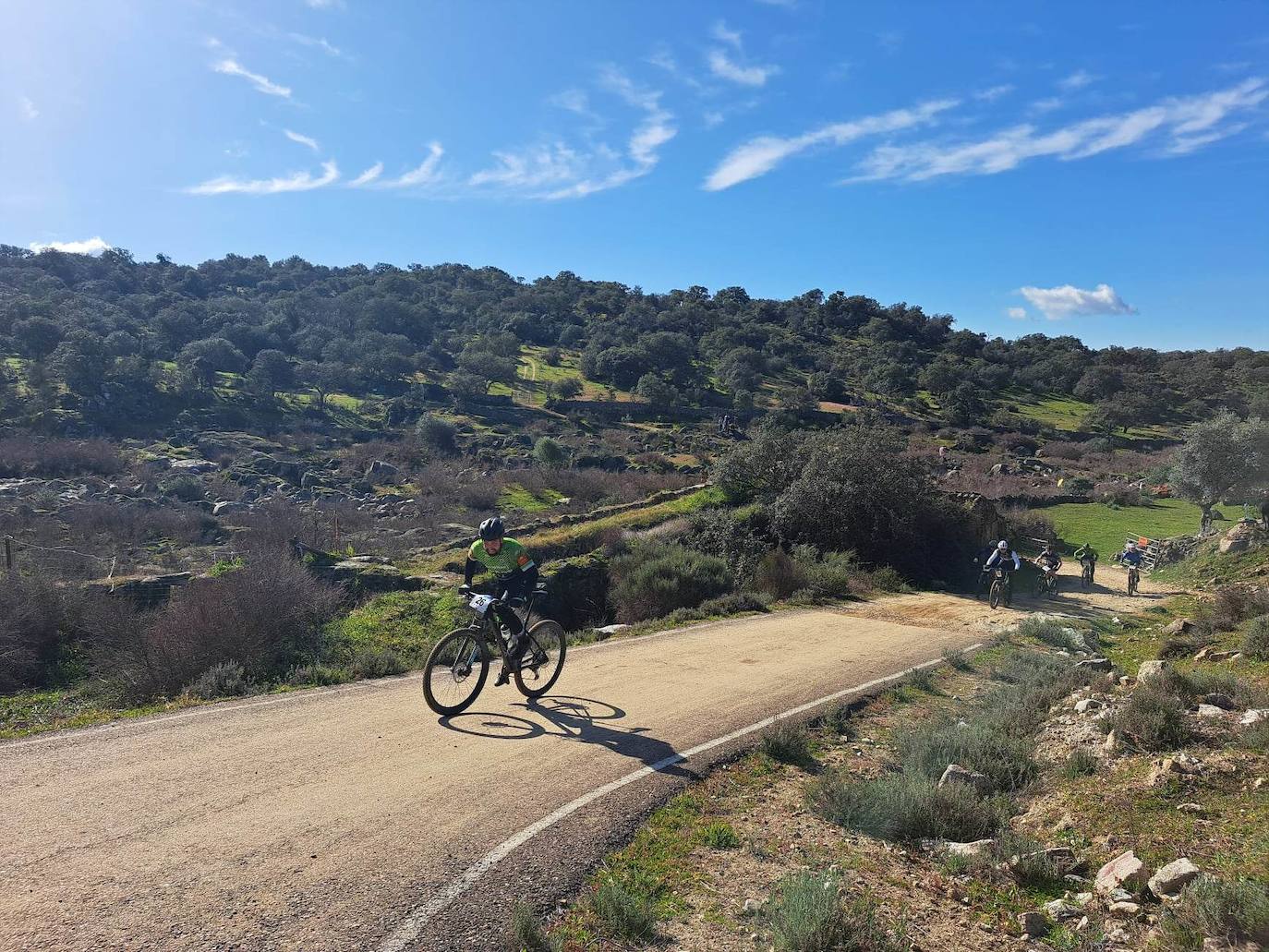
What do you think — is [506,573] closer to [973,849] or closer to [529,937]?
[529,937]

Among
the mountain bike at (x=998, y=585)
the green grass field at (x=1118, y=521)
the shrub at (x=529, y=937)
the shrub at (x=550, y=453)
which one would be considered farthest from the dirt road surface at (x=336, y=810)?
the shrub at (x=550, y=453)

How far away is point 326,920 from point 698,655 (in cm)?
714

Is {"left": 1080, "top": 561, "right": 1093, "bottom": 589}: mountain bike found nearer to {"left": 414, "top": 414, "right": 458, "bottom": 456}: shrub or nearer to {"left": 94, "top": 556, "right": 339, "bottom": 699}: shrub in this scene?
{"left": 94, "top": 556, "right": 339, "bottom": 699}: shrub

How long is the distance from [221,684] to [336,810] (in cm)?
413

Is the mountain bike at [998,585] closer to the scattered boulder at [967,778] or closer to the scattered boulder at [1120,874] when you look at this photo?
the scattered boulder at [967,778]

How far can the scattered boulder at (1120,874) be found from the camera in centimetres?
422

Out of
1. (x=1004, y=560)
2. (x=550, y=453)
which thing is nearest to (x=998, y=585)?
(x=1004, y=560)

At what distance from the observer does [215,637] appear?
9.90 meters

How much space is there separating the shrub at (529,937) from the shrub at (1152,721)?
17.0ft

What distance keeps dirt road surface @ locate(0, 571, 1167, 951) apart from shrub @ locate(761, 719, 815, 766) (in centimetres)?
33

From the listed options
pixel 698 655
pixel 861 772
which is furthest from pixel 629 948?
pixel 698 655

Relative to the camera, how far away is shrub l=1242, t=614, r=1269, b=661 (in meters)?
8.70

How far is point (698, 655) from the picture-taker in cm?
1059

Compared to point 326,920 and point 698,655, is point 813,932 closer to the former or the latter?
point 326,920
